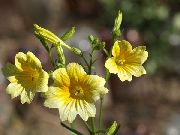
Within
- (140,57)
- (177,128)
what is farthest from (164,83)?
(140,57)

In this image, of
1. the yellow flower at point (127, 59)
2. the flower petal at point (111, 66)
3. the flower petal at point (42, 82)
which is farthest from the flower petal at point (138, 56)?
the flower petal at point (42, 82)

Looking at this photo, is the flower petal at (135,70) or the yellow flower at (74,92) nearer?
the yellow flower at (74,92)

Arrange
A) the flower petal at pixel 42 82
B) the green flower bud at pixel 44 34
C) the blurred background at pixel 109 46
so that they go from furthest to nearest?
the blurred background at pixel 109 46, the green flower bud at pixel 44 34, the flower petal at pixel 42 82

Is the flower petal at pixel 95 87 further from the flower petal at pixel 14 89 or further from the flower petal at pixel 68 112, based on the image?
the flower petal at pixel 14 89

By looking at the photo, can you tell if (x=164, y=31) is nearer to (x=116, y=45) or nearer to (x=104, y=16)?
(x=104, y=16)

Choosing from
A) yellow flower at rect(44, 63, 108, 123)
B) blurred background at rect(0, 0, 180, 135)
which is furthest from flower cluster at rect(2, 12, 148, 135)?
blurred background at rect(0, 0, 180, 135)

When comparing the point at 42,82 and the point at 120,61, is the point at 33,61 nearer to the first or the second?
the point at 42,82
